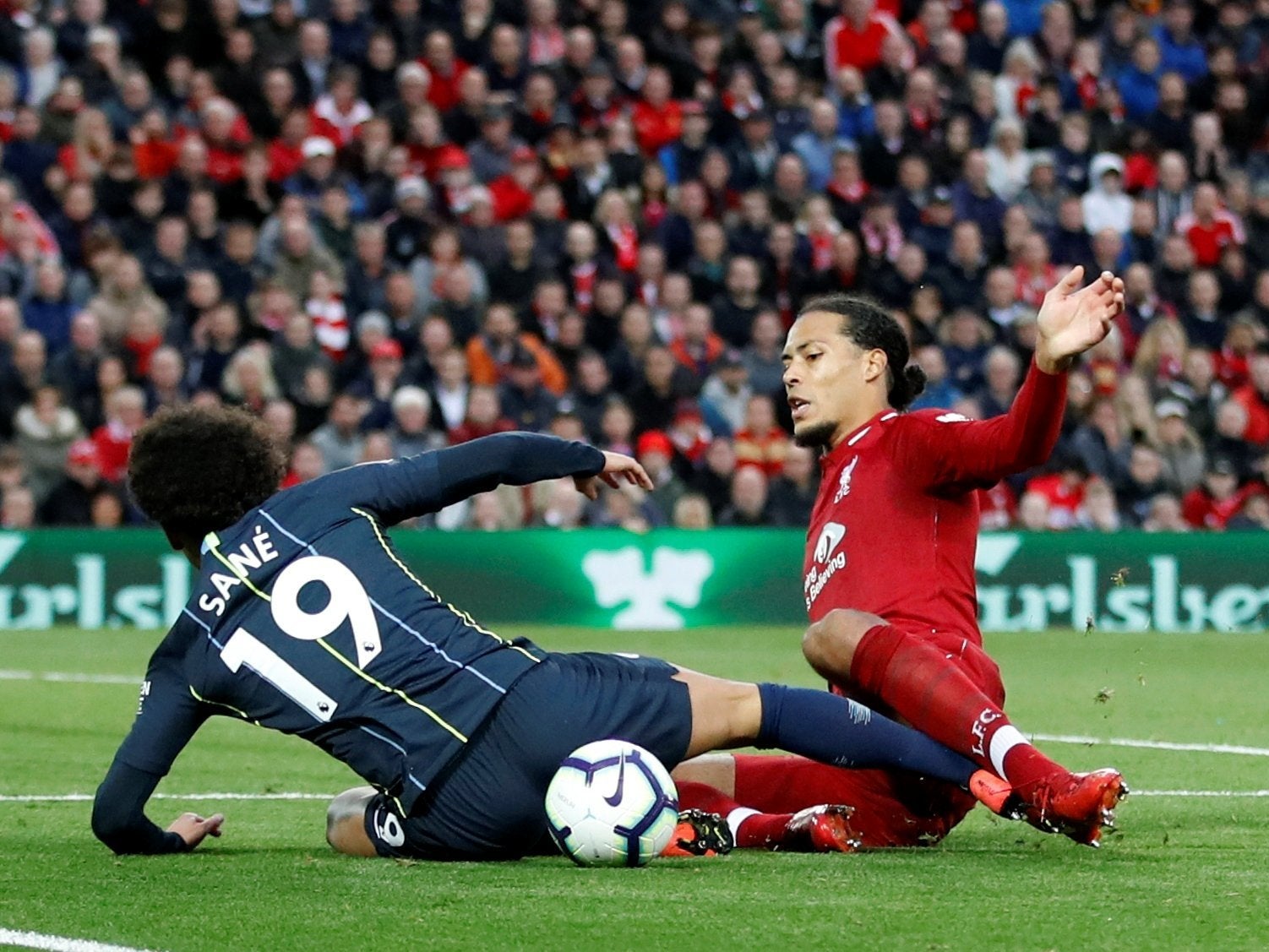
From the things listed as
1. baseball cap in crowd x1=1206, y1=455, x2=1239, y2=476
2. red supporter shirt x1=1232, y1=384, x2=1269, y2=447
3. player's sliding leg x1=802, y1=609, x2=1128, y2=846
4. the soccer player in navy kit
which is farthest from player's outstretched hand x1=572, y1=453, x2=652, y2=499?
red supporter shirt x1=1232, y1=384, x2=1269, y2=447

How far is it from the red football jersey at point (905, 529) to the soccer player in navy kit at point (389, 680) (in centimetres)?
50

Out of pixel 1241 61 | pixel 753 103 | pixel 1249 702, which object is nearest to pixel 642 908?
pixel 1249 702

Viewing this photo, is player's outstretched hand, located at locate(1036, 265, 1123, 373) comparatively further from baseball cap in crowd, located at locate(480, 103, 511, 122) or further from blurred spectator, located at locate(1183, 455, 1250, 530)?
baseball cap in crowd, located at locate(480, 103, 511, 122)

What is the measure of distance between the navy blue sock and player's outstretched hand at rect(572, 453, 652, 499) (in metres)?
0.64

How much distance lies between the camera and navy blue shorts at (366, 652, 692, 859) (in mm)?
5137

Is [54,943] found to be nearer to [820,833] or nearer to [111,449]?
[820,833]

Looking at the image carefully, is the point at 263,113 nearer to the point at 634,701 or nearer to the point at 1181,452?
the point at 1181,452

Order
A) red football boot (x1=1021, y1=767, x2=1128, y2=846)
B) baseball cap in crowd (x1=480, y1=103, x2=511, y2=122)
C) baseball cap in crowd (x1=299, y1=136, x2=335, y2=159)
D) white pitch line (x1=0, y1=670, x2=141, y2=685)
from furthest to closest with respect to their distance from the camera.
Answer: baseball cap in crowd (x1=480, y1=103, x2=511, y2=122) → baseball cap in crowd (x1=299, y1=136, x2=335, y2=159) → white pitch line (x1=0, y1=670, x2=141, y2=685) → red football boot (x1=1021, y1=767, x2=1128, y2=846)

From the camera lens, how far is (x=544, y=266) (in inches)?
626

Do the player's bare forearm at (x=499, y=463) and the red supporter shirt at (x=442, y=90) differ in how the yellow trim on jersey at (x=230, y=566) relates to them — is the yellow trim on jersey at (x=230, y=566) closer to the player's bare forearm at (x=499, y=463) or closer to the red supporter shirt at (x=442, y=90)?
the player's bare forearm at (x=499, y=463)

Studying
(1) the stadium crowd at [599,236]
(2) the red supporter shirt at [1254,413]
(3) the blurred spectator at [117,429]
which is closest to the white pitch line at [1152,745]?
(1) the stadium crowd at [599,236]

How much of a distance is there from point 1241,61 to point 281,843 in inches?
616

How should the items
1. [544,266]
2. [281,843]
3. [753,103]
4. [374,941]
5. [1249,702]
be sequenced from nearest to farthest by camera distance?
[374,941] < [281,843] < [1249,702] < [544,266] < [753,103]

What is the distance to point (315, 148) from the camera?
51.4 ft
